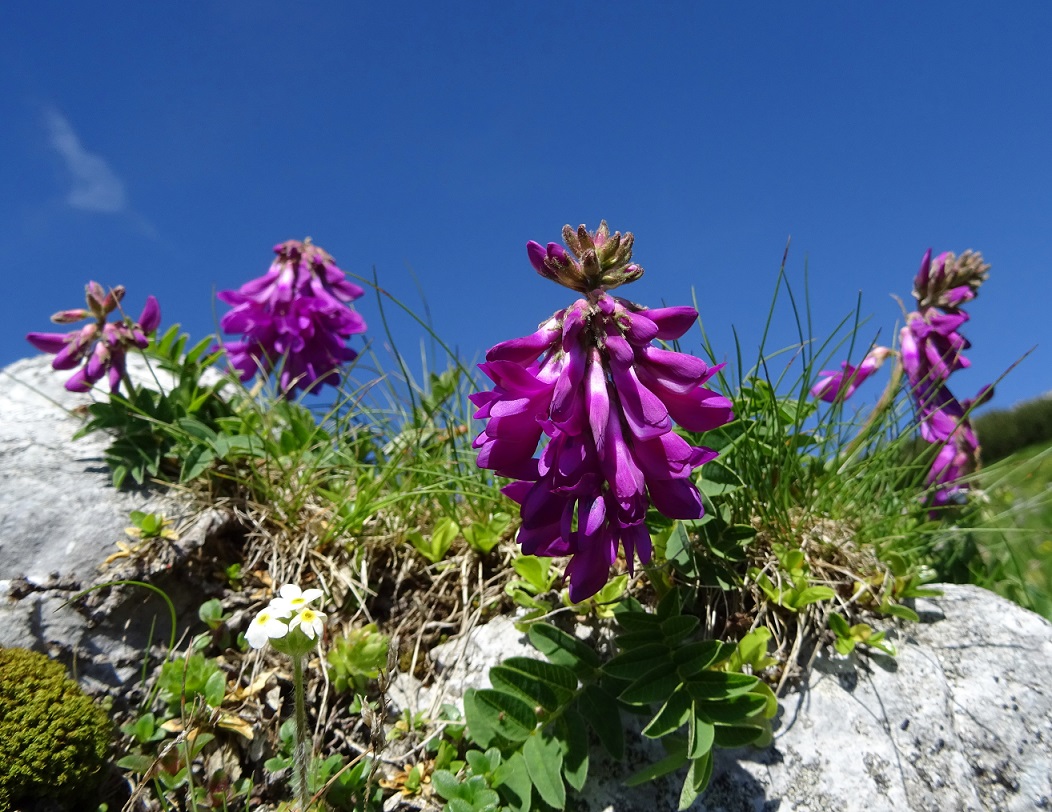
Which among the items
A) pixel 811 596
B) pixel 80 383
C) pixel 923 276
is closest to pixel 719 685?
pixel 811 596

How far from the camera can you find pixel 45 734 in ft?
7.61

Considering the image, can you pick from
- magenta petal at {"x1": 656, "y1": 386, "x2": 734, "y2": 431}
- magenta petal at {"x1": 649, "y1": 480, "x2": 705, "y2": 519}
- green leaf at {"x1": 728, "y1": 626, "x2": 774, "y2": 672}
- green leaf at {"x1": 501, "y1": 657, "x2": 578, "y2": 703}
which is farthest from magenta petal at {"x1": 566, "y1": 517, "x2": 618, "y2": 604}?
green leaf at {"x1": 728, "y1": 626, "x2": 774, "y2": 672}

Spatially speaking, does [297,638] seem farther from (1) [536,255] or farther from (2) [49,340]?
(2) [49,340]

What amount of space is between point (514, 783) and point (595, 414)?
1.05 meters

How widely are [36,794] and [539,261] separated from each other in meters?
2.08

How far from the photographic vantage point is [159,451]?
11.3ft

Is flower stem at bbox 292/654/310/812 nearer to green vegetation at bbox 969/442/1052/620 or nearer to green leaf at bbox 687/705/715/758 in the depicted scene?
green leaf at bbox 687/705/715/758

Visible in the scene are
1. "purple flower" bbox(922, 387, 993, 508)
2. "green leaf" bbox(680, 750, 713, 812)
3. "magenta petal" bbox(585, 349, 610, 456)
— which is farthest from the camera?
"purple flower" bbox(922, 387, 993, 508)

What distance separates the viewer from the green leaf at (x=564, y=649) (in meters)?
2.28

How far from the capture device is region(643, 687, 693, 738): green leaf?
6.66 ft

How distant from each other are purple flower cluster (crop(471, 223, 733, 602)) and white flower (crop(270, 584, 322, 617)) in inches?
27.7

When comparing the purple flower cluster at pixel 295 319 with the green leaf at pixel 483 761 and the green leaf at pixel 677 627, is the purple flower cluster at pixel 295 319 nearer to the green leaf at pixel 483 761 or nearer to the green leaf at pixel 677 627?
the green leaf at pixel 483 761

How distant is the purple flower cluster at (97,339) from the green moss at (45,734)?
1.39 meters

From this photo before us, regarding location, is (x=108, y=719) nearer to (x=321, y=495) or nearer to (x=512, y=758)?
(x=321, y=495)
